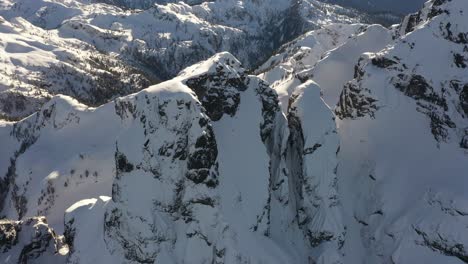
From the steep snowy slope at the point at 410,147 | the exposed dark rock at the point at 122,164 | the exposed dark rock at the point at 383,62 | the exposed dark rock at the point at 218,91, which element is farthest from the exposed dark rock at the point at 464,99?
the exposed dark rock at the point at 122,164

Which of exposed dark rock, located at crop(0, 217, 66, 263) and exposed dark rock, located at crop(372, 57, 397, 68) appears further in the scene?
exposed dark rock, located at crop(372, 57, 397, 68)

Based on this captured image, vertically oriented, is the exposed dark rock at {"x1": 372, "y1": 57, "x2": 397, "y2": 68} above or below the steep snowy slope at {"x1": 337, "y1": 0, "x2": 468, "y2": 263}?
above

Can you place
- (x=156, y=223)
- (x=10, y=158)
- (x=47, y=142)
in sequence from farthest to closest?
1. (x=10, y=158)
2. (x=47, y=142)
3. (x=156, y=223)

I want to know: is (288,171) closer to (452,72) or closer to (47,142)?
(452,72)

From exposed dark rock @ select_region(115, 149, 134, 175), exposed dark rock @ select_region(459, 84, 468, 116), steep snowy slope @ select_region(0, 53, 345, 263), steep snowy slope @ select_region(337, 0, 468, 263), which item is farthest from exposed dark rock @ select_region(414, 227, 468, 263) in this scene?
exposed dark rock @ select_region(115, 149, 134, 175)

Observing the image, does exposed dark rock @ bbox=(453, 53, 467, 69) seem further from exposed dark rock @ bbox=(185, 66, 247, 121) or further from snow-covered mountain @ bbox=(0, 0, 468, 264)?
exposed dark rock @ bbox=(185, 66, 247, 121)

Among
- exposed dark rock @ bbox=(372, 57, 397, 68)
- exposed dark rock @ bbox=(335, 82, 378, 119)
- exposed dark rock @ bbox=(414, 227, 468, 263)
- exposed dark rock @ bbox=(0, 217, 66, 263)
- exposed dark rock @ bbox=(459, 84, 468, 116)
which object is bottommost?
exposed dark rock @ bbox=(0, 217, 66, 263)

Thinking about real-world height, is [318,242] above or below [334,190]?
below

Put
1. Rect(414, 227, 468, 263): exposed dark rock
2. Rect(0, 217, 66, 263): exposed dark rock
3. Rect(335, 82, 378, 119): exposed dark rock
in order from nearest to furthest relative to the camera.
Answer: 1. Rect(414, 227, 468, 263): exposed dark rock
2. Rect(0, 217, 66, 263): exposed dark rock
3. Rect(335, 82, 378, 119): exposed dark rock

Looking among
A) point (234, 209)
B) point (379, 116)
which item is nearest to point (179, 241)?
point (234, 209)

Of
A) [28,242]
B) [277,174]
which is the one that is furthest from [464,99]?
[28,242]

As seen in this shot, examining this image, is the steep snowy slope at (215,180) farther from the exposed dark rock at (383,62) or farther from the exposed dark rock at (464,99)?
the exposed dark rock at (464,99)
